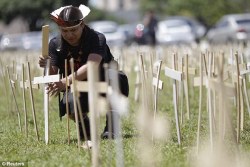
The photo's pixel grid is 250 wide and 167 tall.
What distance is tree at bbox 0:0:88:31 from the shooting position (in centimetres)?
6172

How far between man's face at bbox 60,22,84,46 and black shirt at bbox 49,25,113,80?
0.25 ft

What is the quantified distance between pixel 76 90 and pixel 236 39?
19850mm

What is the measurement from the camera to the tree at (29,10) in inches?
2430

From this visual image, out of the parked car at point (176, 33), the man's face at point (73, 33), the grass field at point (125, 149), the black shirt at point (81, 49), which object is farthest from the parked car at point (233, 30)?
the man's face at point (73, 33)

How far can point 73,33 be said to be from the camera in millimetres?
6742

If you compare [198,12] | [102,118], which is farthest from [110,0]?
[102,118]

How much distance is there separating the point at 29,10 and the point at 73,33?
187ft

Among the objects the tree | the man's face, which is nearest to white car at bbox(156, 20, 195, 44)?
the man's face

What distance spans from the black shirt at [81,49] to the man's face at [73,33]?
76 mm

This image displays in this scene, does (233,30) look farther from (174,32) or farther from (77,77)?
Result: (77,77)

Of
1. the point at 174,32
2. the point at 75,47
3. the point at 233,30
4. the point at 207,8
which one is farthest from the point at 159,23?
the point at 75,47

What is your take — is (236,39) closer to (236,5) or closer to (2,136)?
(2,136)

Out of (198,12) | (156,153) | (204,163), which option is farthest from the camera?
(198,12)

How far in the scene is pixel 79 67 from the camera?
23.0ft
